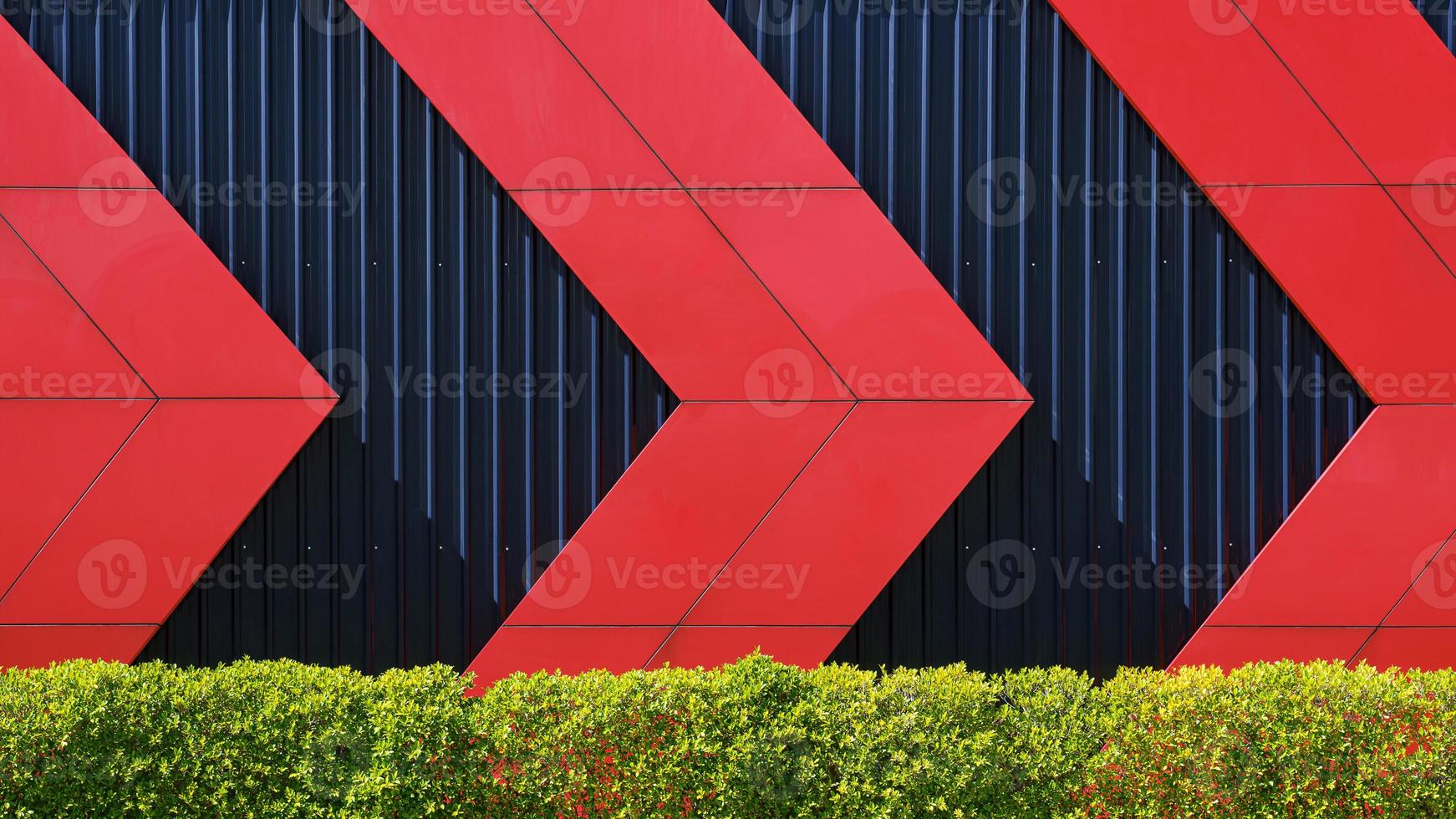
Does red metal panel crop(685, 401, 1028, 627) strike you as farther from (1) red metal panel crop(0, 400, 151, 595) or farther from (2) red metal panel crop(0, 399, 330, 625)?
(1) red metal panel crop(0, 400, 151, 595)

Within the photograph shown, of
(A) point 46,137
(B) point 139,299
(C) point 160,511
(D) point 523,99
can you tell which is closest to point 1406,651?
(D) point 523,99

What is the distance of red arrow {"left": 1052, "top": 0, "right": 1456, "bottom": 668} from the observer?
4285 millimetres

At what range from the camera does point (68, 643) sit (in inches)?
170

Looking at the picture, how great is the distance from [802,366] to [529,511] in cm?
146

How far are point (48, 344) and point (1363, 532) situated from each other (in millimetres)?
6153

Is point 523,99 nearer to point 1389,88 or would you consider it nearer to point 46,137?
point 46,137

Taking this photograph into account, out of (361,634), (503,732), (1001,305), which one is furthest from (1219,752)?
(361,634)

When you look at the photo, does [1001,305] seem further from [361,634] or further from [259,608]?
[259,608]

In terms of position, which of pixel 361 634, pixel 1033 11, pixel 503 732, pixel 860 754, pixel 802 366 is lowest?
pixel 860 754

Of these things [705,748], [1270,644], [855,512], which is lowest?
[1270,644]

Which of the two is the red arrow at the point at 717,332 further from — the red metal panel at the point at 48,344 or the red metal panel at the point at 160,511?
the red metal panel at the point at 48,344

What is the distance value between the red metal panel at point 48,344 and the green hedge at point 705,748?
51.8 inches

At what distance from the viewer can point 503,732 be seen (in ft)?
11.7

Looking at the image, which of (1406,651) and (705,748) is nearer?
(705,748)
